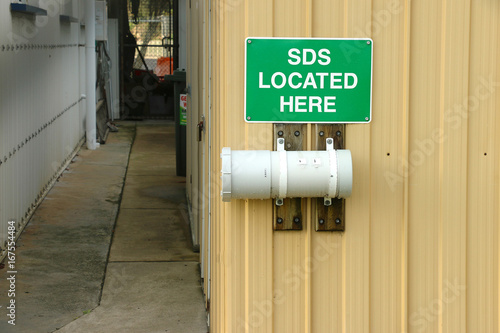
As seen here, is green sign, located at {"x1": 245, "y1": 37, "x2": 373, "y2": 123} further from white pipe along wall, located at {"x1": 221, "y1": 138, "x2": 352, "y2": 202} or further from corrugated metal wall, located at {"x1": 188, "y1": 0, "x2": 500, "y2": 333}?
white pipe along wall, located at {"x1": 221, "y1": 138, "x2": 352, "y2": 202}

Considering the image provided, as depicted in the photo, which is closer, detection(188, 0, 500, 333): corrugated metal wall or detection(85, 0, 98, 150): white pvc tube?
detection(188, 0, 500, 333): corrugated metal wall

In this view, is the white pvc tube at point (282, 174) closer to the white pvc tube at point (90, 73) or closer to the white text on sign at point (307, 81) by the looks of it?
the white text on sign at point (307, 81)

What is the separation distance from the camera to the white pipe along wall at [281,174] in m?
3.59

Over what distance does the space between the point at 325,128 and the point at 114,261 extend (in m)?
3.70

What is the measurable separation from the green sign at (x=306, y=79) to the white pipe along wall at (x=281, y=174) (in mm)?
264

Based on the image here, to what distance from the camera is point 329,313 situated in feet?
12.9

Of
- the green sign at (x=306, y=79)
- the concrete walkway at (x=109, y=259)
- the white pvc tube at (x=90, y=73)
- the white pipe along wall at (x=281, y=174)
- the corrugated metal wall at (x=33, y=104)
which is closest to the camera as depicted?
the white pipe along wall at (x=281, y=174)

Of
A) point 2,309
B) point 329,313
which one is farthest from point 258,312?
point 2,309

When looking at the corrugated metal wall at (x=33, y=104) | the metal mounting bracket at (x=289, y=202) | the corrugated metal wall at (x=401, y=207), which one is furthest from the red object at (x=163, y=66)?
the metal mounting bracket at (x=289, y=202)

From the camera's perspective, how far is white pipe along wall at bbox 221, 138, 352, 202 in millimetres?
3592

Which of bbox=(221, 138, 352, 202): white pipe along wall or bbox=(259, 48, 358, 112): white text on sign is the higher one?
bbox=(259, 48, 358, 112): white text on sign

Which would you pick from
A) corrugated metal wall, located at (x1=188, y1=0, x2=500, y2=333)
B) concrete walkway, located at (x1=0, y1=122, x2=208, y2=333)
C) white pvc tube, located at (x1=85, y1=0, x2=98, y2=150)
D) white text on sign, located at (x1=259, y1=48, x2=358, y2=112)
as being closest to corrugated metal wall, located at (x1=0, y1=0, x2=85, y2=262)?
concrete walkway, located at (x1=0, y1=122, x2=208, y2=333)

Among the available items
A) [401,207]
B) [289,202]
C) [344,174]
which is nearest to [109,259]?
[289,202]

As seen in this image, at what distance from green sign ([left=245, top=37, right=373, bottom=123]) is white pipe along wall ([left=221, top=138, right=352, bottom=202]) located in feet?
0.87
